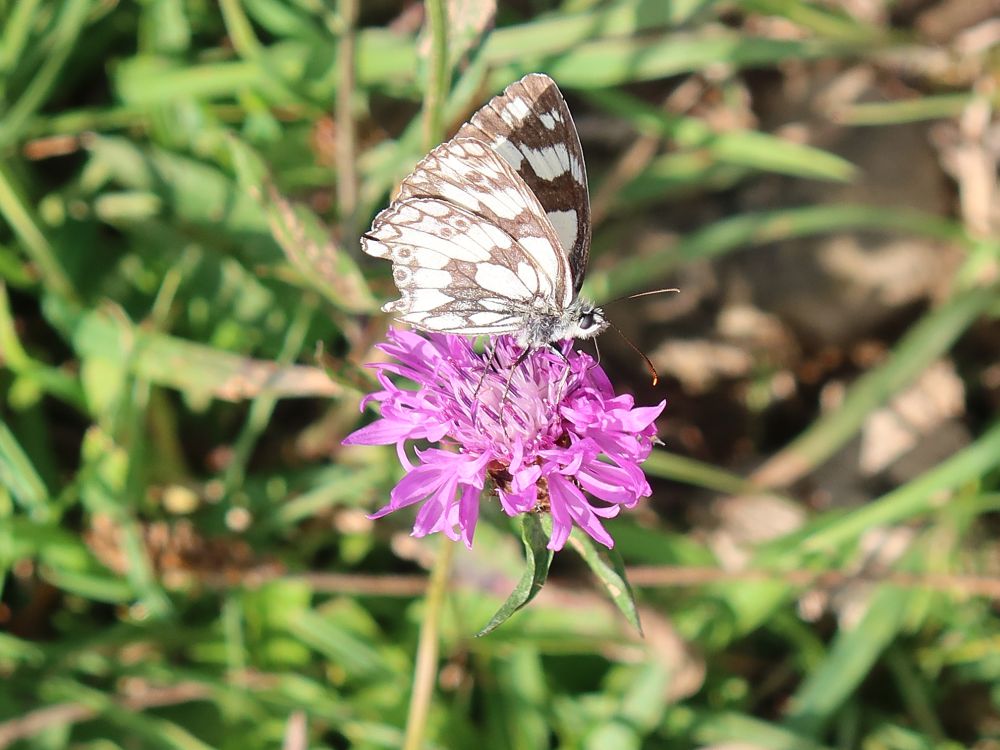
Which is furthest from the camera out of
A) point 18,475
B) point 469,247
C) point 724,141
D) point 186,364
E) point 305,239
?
point 724,141

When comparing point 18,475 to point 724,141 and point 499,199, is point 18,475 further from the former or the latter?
point 724,141

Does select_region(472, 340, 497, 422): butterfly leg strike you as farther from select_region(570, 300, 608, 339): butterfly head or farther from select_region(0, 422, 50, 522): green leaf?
select_region(0, 422, 50, 522): green leaf

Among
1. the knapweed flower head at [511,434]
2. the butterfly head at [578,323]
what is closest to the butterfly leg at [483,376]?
the knapweed flower head at [511,434]

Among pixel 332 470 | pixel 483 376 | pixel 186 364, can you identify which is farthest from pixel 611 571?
pixel 186 364

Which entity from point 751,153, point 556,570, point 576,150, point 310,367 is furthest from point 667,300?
point 576,150

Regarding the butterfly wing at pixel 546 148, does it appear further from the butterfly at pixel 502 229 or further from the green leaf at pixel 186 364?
the green leaf at pixel 186 364

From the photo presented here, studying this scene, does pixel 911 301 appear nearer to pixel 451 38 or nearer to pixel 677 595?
pixel 677 595
